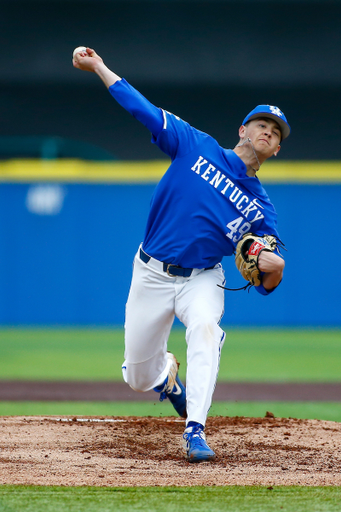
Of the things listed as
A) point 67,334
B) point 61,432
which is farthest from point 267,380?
point 67,334

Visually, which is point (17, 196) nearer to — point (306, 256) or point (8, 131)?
point (8, 131)

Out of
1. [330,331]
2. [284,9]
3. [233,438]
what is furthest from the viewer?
[284,9]

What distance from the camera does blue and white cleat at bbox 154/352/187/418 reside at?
13.6 ft

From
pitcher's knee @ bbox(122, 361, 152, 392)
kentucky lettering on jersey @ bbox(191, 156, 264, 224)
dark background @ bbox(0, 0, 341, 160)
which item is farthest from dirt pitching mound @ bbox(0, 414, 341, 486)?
dark background @ bbox(0, 0, 341, 160)

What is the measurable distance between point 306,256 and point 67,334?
4384 mm

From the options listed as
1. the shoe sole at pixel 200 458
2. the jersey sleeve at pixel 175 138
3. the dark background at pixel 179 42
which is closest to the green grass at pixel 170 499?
the shoe sole at pixel 200 458

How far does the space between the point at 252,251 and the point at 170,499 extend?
→ 4.53ft

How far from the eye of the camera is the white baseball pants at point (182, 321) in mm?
3410

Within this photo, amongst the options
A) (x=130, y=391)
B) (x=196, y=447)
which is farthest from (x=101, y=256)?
(x=196, y=447)

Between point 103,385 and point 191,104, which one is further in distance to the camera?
point 191,104

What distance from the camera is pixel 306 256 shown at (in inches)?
483

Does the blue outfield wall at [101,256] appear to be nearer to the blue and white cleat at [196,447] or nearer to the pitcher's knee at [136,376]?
the pitcher's knee at [136,376]

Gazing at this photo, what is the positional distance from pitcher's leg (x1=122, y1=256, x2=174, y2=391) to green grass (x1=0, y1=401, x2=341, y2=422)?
3.77ft

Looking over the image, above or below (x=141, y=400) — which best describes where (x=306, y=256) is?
above
